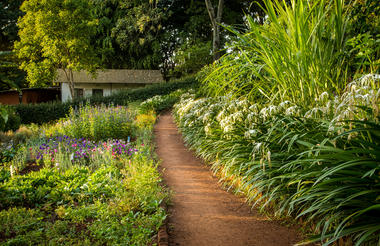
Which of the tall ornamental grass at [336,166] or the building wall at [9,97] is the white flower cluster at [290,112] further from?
the building wall at [9,97]

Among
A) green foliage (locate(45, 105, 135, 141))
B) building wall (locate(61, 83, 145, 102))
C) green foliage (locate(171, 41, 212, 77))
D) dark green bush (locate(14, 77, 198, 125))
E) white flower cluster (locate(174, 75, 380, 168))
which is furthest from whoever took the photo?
building wall (locate(61, 83, 145, 102))

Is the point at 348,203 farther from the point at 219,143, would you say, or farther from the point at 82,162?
the point at 82,162

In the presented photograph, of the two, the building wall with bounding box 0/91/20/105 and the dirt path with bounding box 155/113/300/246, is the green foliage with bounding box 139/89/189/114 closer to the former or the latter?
the dirt path with bounding box 155/113/300/246

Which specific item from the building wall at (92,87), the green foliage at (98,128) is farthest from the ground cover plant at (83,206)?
the building wall at (92,87)

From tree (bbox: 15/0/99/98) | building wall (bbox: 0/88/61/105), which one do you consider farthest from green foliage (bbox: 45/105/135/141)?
building wall (bbox: 0/88/61/105)

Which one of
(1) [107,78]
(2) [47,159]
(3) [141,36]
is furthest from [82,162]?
(1) [107,78]

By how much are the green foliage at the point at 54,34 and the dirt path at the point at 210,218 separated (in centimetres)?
1647

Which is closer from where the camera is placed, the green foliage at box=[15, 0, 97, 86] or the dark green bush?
the dark green bush

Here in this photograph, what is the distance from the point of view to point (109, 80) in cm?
2541

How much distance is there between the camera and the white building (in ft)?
81.7

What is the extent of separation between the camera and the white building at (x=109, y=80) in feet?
81.7

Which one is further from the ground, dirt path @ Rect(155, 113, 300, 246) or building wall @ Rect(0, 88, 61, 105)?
building wall @ Rect(0, 88, 61, 105)

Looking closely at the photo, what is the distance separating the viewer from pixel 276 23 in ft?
11.7

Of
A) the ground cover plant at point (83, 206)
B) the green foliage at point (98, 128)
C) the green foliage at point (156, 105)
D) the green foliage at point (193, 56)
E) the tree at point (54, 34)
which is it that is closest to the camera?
the ground cover plant at point (83, 206)
